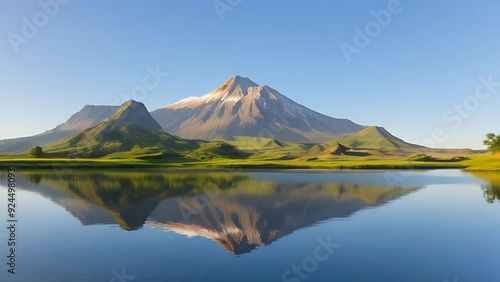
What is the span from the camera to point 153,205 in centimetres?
5597

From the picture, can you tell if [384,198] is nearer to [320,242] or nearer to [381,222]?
[381,222]
